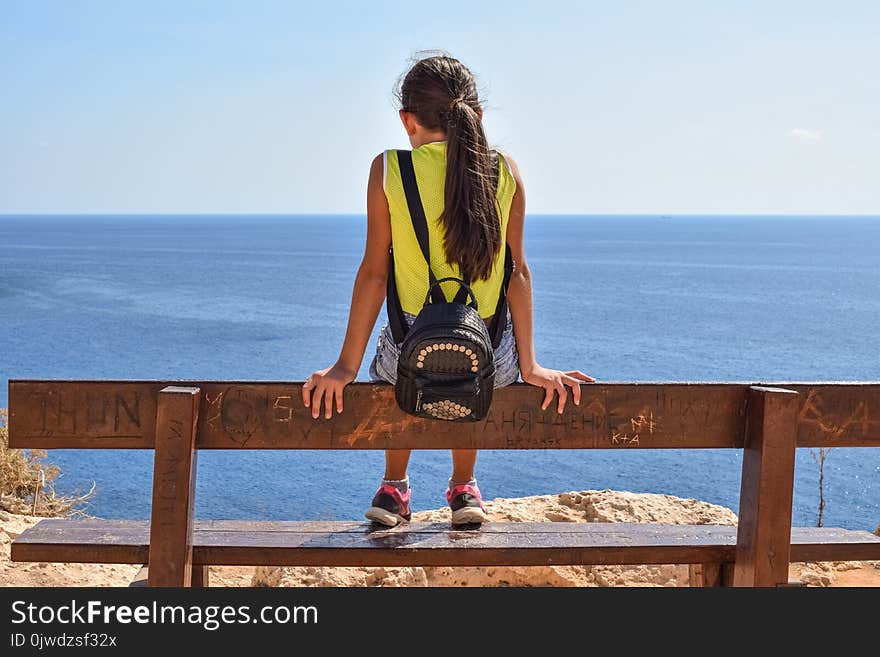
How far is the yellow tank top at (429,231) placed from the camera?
134 inches

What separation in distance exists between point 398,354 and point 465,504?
2.18ft

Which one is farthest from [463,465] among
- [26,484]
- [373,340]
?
[373,340]

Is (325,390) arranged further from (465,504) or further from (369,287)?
(465,504)

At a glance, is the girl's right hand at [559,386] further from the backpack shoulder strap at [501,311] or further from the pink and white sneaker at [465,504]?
the pink and white sneaker at [465,504]

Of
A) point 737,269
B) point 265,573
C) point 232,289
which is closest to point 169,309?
point 232,289

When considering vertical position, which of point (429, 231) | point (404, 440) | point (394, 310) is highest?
point (429, 231)

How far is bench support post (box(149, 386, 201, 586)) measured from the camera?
312 centimetres

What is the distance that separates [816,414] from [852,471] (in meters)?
23.3

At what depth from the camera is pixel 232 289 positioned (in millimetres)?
71750

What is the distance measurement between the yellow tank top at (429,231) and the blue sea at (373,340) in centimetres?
1383

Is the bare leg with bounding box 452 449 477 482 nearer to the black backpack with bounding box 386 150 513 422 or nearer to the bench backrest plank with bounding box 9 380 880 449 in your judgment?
the bench backrest plank with bounding box 9 380 880 449

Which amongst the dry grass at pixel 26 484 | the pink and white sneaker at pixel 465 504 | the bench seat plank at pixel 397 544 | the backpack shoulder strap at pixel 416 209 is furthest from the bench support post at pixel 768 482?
the dry grass at pixel 26 484

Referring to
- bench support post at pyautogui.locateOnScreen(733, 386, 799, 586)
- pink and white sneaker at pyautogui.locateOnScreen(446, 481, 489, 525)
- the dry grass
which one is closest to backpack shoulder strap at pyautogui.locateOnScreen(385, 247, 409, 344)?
pink and white sneaker at pyautogui.locateOnScreen(446, 481, 489, 525)

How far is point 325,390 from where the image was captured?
323cm
